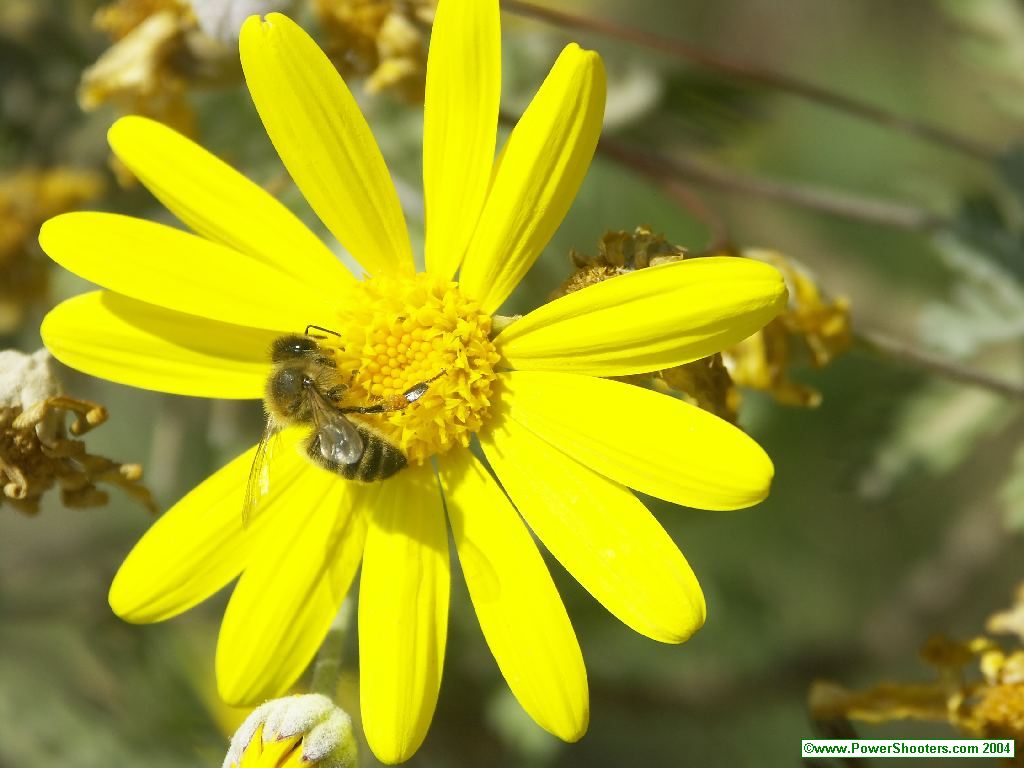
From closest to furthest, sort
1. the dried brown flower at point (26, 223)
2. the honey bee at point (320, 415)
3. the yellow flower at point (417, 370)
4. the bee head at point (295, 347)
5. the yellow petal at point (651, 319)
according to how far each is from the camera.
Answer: the yellow petal at point (651, 319) < the yellow flower at point (417, 370) < the honey bee at point (320, 415) < the bee head at point (295, 347) < the dried brown flower at point (26, 223)

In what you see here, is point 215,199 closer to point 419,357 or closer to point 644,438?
point 419,357

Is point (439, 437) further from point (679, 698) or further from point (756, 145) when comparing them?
point (756, 145)

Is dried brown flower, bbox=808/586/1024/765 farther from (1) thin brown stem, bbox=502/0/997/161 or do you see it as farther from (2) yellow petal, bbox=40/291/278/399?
(2) yellow petal, bbox=40/291/278/399

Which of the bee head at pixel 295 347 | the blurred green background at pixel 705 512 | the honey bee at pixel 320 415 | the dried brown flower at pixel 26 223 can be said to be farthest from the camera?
the dried brown flower at pixel 26 223

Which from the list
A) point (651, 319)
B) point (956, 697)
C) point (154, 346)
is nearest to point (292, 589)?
point (154, 346)

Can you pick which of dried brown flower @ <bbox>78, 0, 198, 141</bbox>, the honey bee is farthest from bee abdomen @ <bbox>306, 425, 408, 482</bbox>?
dried brown flower @ <bbox>78, 0, 198, 141</bbox>

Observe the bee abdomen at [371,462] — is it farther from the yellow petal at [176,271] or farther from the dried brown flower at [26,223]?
the dried brown flower at [26,223]

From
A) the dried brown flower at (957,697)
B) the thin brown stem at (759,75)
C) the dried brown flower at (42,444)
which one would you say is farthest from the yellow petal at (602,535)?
the thin brown stem at (759,75)
